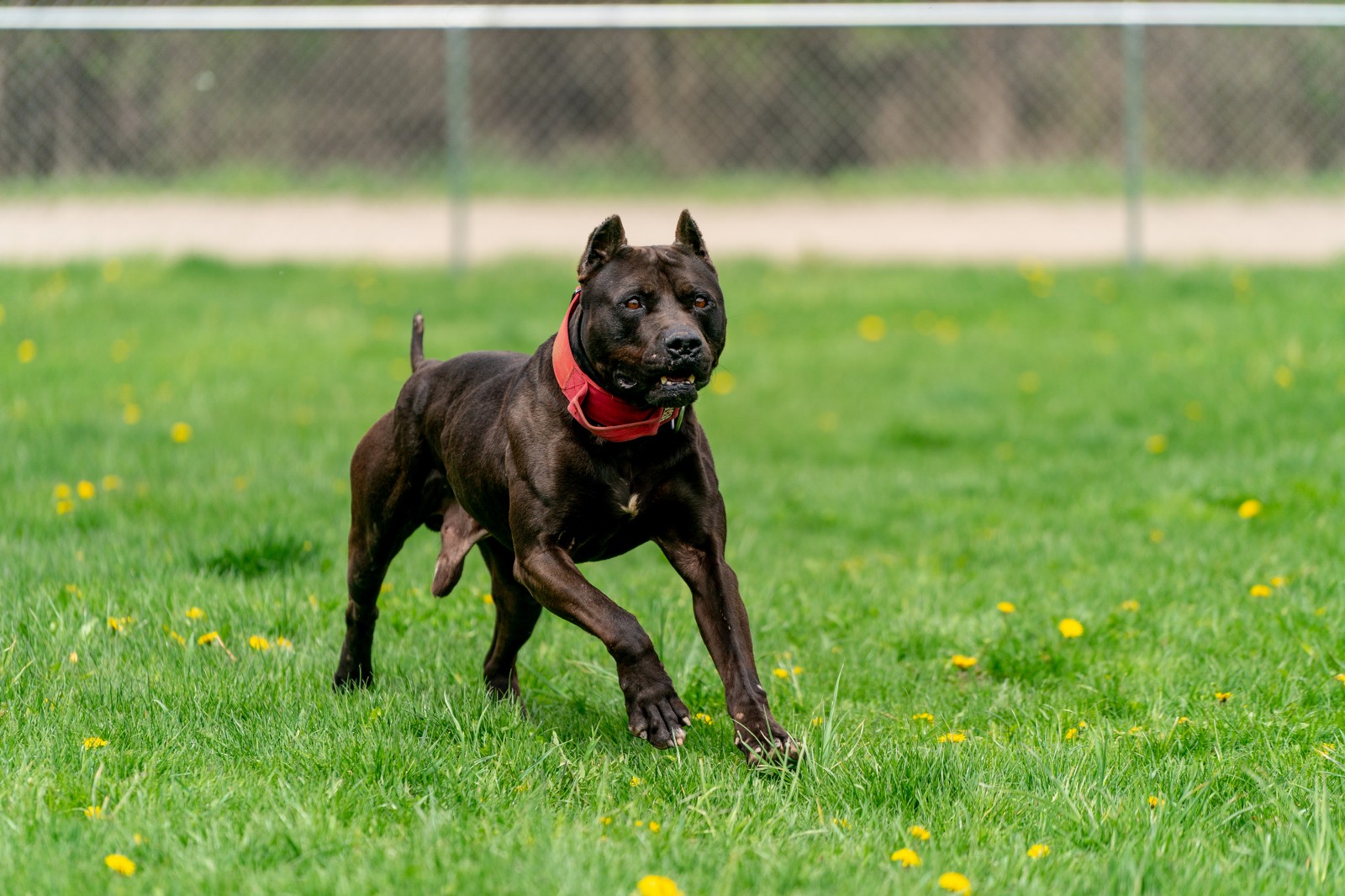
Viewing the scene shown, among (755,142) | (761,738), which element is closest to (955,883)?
(761,738)

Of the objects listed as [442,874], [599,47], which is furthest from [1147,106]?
[442,874]

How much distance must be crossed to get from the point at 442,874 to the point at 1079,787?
151 centimetres

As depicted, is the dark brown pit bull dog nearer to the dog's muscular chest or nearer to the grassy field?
the dog's muscular chest

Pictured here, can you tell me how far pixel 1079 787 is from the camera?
3.39 metres

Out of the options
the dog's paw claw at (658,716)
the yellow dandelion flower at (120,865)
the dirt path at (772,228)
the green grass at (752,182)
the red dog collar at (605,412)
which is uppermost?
the green grass at (752,182)

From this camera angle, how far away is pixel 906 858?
2.94 meters

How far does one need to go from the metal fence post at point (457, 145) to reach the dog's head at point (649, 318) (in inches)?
314

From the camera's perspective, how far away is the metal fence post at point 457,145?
1144 cm

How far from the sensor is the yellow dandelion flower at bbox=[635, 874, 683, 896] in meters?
2.63

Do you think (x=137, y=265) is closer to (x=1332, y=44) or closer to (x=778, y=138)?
(x=778, y=138)

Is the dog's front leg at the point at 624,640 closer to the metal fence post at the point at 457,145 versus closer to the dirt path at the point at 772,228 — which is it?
the metal fence post at the point at 457,145

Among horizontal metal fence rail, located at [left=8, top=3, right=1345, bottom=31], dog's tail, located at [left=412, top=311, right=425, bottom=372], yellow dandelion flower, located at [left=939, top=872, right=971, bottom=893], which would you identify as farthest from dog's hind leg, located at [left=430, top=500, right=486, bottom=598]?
horizontal metal fence rail, located at [left=8, top=3, right=1345, bottom=31]

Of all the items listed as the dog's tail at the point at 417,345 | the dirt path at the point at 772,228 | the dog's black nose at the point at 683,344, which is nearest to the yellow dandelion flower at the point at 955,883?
the dog's black nose at the point at 683,344

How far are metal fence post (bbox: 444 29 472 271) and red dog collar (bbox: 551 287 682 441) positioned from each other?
8.21 m
